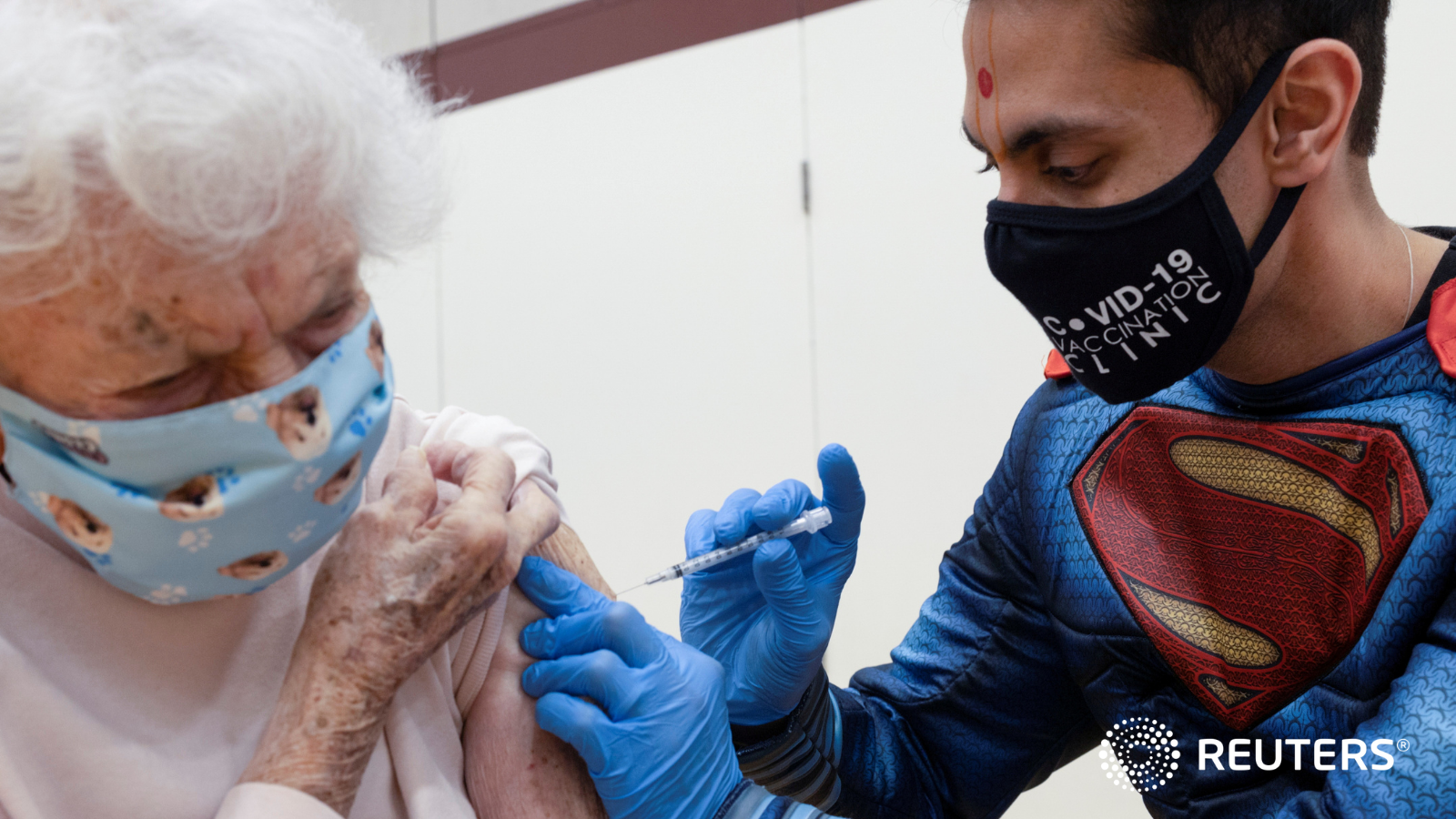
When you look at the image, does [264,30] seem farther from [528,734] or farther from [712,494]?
[712,494]

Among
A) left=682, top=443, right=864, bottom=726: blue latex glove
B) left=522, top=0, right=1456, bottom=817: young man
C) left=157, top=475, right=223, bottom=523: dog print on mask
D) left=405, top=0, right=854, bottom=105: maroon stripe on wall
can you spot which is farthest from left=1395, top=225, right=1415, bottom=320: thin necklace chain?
left=405, top=0, right=854, bottom=105: maroon stripe on wall

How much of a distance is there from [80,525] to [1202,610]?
4.15 ft

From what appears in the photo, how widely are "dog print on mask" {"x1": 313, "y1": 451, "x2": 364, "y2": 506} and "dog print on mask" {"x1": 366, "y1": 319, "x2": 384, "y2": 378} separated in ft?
0.26

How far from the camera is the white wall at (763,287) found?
265 centimetres

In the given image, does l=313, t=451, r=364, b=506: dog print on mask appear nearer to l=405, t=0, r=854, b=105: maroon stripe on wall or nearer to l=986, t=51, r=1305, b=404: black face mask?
l=986, t=51, r=1305, b=404: black face mask

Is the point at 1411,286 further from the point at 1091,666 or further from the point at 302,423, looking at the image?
the point at 302,423

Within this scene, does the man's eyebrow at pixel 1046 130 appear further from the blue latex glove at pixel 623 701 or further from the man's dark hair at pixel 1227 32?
the blue latex glove at pixel 623 701

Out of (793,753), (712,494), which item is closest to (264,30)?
(793,753)

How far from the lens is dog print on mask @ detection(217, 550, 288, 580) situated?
0.86 metres

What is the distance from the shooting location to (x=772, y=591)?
1425mm

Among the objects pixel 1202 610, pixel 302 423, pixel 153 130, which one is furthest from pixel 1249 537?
pixel 153 130

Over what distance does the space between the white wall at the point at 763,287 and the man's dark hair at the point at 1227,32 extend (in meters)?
1.22

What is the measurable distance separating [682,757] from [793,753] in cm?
40

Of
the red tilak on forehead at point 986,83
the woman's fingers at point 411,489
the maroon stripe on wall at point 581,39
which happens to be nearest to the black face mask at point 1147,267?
the red tilak on forehead at point 986,83
